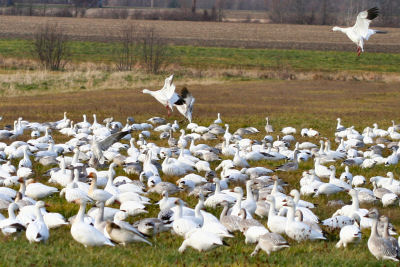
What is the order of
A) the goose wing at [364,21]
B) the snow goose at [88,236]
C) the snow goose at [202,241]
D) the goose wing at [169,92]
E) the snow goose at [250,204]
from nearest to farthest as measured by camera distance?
the snow goose at [202,241], the snow goose at [88,236], the snow goose at [250,204], the goose wing at [364,21], the goose wing at [169,92]

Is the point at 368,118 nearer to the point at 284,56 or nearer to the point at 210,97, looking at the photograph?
the point at 210,97

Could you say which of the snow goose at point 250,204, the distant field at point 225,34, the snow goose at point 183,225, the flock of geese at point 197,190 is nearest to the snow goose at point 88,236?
the flock of geese at point 197,190

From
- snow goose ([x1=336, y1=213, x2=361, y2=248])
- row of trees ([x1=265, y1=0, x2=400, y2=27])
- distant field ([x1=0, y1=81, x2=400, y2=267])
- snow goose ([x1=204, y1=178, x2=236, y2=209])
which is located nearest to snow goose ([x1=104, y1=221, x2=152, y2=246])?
distant field ([x1=0, y1=81, x2=400, y2=267])

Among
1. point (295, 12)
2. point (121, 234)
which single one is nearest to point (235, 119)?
point (121, 234)

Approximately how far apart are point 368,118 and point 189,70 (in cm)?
1907

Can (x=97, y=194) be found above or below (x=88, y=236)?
below

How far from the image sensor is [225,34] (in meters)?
79.4

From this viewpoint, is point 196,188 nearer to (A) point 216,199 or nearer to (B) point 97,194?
(A) point 216,199

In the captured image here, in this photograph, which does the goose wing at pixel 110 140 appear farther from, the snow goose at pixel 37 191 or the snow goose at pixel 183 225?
the snow goose at pixel 183 225

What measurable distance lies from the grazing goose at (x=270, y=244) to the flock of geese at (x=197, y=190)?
0.01m

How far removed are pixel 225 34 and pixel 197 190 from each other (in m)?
68.6

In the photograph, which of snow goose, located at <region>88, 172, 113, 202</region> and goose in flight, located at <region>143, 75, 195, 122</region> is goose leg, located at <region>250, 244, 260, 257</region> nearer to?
snow goose, located at <region>88, 172, 113, 202</region>

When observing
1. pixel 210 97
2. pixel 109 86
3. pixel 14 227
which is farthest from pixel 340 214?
pixel 109 86

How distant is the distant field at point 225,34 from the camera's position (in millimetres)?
70812
